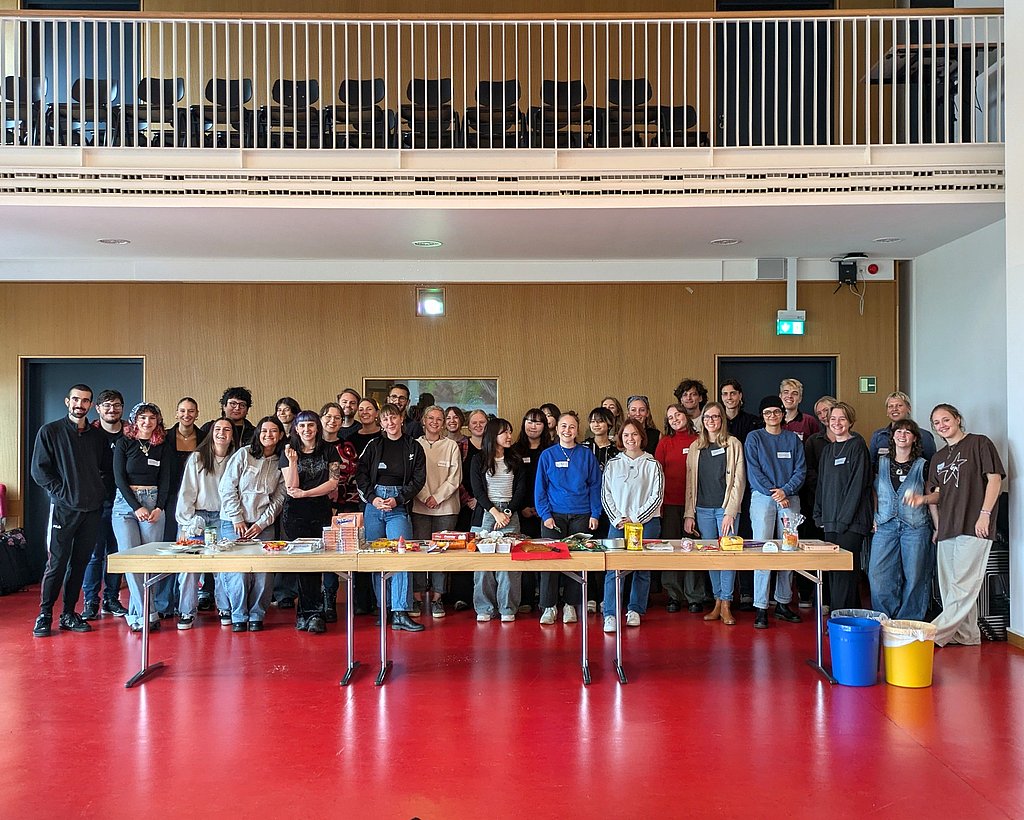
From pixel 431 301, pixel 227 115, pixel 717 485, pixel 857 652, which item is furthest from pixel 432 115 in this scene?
pixel 857 652

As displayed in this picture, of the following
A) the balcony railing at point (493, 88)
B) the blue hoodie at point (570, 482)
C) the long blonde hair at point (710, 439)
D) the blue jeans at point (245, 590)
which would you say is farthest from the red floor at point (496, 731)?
the balcony railing at point (493, 88)

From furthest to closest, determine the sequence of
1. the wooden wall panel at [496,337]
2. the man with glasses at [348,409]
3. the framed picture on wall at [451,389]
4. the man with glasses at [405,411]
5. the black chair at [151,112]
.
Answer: the framed picture on wall at [451,389]
the wooden wall panel at [496,337]
the man with glasses at [348,409]
the man with glasses at [405,411]
the black chair at [151,112]

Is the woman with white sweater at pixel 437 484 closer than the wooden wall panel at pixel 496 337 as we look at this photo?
Yes

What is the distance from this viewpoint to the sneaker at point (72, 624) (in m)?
6.92

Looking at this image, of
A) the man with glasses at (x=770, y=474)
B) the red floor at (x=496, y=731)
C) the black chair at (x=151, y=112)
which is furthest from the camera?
the black chair at (x=151, y=112)

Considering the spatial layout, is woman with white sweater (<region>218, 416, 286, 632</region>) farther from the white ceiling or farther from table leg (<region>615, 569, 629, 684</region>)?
table leg (<region>615, 569, 629, 684</region>)

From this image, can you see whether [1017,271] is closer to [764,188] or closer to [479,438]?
[764,188]

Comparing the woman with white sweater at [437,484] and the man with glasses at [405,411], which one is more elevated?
the man with glasses at [405,411]

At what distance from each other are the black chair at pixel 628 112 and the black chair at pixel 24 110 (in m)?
4.49

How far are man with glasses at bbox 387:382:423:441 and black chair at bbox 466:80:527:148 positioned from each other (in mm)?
2195

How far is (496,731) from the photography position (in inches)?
189

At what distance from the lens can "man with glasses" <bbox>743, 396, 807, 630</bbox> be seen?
697cm

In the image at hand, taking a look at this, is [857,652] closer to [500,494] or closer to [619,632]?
[619,632]

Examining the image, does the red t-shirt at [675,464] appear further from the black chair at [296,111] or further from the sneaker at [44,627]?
the sneaker at [44,627]
